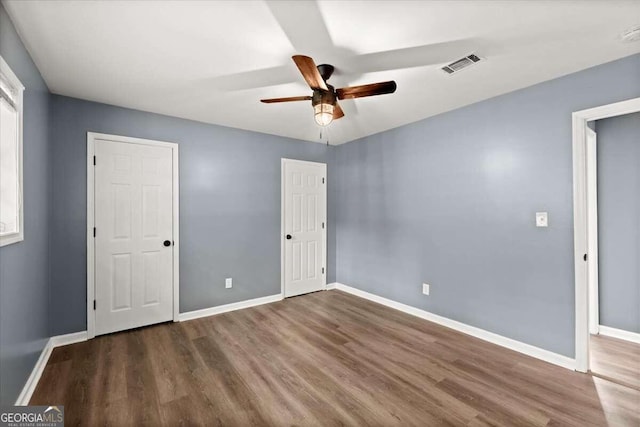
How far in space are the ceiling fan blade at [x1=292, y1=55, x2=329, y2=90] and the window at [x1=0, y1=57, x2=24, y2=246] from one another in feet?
5.39

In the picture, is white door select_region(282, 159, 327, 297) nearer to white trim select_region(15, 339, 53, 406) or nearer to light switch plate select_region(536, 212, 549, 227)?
white trim select_region(15, 339, 53, 406)

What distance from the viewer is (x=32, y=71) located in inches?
84.4

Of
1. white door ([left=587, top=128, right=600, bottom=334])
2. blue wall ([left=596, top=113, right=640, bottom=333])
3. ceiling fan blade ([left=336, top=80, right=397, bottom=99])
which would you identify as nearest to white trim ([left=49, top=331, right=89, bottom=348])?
ceiling fan blade ([left=336, top=80, right=397, bottom=99])

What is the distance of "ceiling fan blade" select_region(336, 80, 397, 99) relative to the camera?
198cm

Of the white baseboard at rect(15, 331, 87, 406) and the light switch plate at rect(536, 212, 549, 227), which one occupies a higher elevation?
the light switch plate at rect(536, 212, 549, 227)

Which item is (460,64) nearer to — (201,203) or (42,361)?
(201,203)

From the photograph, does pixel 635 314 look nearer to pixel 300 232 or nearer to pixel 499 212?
pixel 499 212

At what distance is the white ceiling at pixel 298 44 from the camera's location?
1643mm

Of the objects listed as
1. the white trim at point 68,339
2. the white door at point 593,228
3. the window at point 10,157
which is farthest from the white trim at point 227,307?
the white door at point 593,228

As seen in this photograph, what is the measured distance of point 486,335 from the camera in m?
2.90

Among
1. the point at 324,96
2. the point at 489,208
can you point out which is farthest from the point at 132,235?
the point at 489,208

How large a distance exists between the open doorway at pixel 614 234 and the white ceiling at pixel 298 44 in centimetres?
122

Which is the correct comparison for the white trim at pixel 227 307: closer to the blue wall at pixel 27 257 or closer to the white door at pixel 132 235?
the white door at pixel 132 235

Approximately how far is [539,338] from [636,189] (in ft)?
6.06
